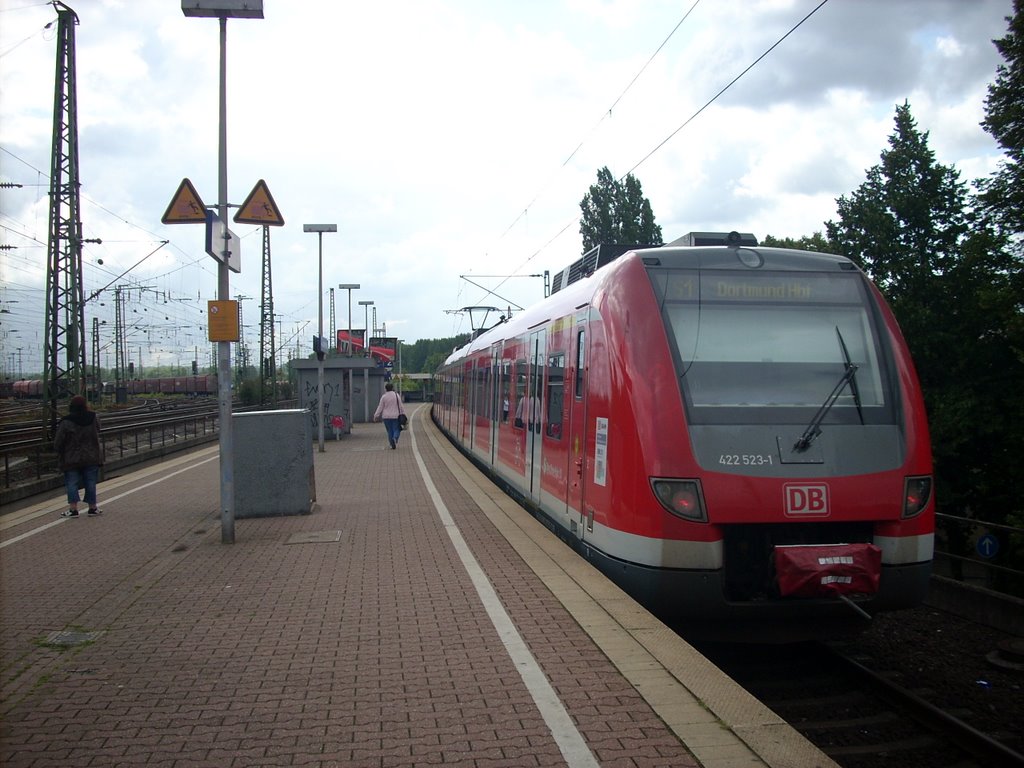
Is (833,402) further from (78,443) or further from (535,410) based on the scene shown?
(78,443)

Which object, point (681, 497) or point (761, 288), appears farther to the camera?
point (761, 288)

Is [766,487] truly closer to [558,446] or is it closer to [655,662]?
[655,662]

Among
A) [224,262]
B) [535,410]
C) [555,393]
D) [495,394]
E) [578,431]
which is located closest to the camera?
[578,431]

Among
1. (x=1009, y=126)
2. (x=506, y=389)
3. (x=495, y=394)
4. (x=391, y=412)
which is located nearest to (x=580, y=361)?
(x=506, y=389)

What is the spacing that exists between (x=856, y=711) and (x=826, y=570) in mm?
1013

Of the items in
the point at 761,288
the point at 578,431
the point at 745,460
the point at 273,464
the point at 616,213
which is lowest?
the point at 273,464

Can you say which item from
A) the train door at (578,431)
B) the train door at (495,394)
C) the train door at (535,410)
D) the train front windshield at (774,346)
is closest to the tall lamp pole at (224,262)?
the train door at (535,410)

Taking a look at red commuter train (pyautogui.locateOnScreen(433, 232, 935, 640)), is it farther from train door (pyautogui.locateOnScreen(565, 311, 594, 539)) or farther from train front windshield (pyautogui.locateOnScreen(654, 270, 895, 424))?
train door (pyautogui.locateOnScreen(565, 311, 594, 539))

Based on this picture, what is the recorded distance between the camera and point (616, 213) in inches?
2260

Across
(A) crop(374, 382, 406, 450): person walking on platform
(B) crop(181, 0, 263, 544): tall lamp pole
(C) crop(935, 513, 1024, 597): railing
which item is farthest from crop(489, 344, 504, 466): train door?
(A) crop(374, 382, 406, 450): person walking on platform

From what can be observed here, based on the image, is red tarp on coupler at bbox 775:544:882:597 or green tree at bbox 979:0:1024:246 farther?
green tree at bbox 979:0:1024:246

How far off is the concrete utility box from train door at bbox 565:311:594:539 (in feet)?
14.3

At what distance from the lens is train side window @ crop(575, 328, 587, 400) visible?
8.16m

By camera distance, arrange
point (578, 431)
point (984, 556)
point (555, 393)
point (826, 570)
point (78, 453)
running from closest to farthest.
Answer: point (826, 570) → point (578, 431) → point (555, 393) → point (984, 556) → point (78, 453)
